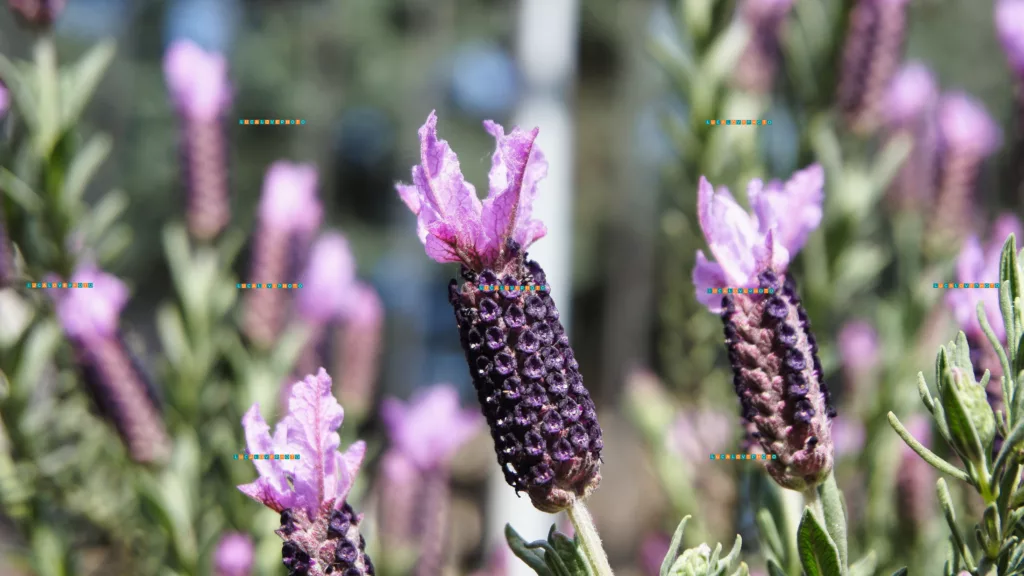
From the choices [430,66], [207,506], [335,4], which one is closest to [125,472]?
[207,506]

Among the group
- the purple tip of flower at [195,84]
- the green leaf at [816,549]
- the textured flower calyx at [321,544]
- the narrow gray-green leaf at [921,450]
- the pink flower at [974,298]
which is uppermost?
the purple tip of flower at [195,84]

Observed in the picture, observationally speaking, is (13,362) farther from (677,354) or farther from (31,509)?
(677,354)

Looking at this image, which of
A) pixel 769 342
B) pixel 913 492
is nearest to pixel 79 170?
pixel 769 342

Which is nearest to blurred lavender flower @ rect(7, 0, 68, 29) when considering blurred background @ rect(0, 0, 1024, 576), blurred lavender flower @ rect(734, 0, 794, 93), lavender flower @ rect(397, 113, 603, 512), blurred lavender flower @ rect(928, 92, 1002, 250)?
blurred background @ rect(0, 0, 1024, 576)

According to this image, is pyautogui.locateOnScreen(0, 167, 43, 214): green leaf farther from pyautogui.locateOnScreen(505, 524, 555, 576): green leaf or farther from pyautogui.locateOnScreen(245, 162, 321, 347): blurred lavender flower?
pyautogui.locateOnScreen(505, 524, 555, 576): green leaf

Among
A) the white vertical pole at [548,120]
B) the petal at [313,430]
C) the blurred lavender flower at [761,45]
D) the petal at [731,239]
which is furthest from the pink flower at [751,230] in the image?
the white vertical pole at [548,120]

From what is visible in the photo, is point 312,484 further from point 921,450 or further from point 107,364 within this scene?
point 107,364

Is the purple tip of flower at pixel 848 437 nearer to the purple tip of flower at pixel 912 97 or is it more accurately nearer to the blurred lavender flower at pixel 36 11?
the purple tip of flower at pixel 912 97

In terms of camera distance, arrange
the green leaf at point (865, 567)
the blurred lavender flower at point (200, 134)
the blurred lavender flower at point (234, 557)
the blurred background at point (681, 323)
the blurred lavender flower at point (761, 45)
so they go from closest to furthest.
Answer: the green leaf at point (865, 567), the blurred lavender flower at point (234, 557), the blurred background at point (681, 323), the blurred lavender flower at point (200, 134), the blurred lavender flower at point (761, 45)
